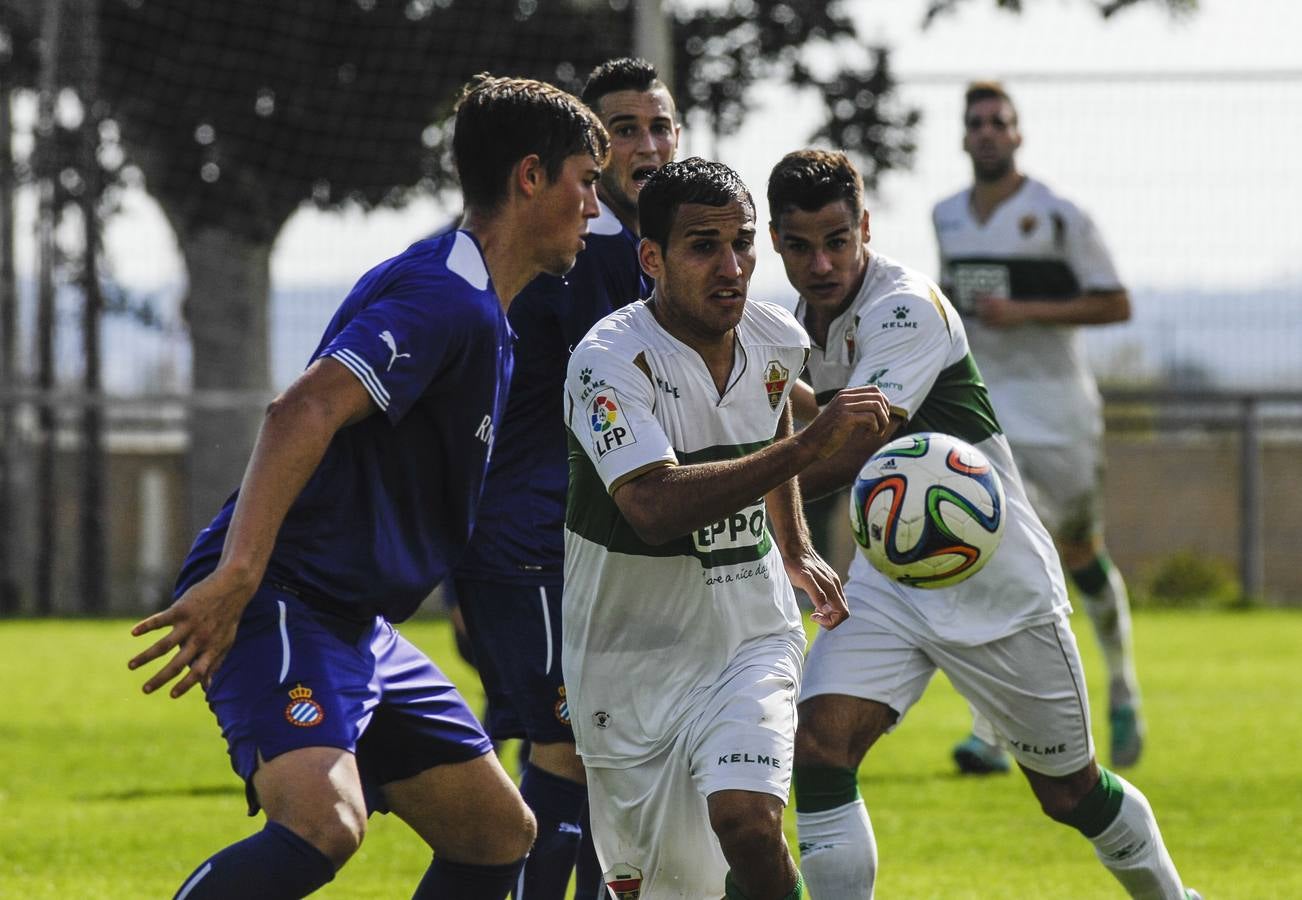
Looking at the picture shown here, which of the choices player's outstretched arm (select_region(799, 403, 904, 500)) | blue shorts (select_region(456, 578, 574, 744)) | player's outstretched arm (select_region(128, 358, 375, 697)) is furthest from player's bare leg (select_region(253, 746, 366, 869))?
player's outstretched arm (select_region(799, 403, 904, 500))

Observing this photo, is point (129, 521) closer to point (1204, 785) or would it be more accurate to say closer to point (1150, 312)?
point (1150, 312)

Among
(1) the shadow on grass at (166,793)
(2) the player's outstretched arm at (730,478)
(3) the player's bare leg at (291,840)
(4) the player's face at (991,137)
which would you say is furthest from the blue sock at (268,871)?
(4) the player's face at (991,137)

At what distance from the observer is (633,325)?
425cm

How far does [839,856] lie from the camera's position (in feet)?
15.3

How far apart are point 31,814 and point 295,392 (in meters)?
4.37

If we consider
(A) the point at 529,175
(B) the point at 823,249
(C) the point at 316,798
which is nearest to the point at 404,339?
(A) the point at 529,175

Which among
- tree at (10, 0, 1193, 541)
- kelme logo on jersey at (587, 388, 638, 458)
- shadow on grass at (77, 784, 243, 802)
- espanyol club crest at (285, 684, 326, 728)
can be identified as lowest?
shadow on grass at (77, 784, 243, 802)

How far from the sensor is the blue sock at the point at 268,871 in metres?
3.53

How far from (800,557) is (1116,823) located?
3.60 feet

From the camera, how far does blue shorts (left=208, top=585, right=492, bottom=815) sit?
143 inches

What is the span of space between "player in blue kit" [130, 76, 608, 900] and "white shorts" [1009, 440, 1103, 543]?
15.1ft

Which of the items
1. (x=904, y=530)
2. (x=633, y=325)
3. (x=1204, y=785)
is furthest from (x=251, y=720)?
(x=1204, y=785)

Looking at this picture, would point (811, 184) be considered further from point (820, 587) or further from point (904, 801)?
point (904, 801)

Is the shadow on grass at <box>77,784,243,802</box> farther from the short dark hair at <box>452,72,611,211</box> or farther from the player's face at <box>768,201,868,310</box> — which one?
the short dark hair at <box>452,72,611,211</box>
